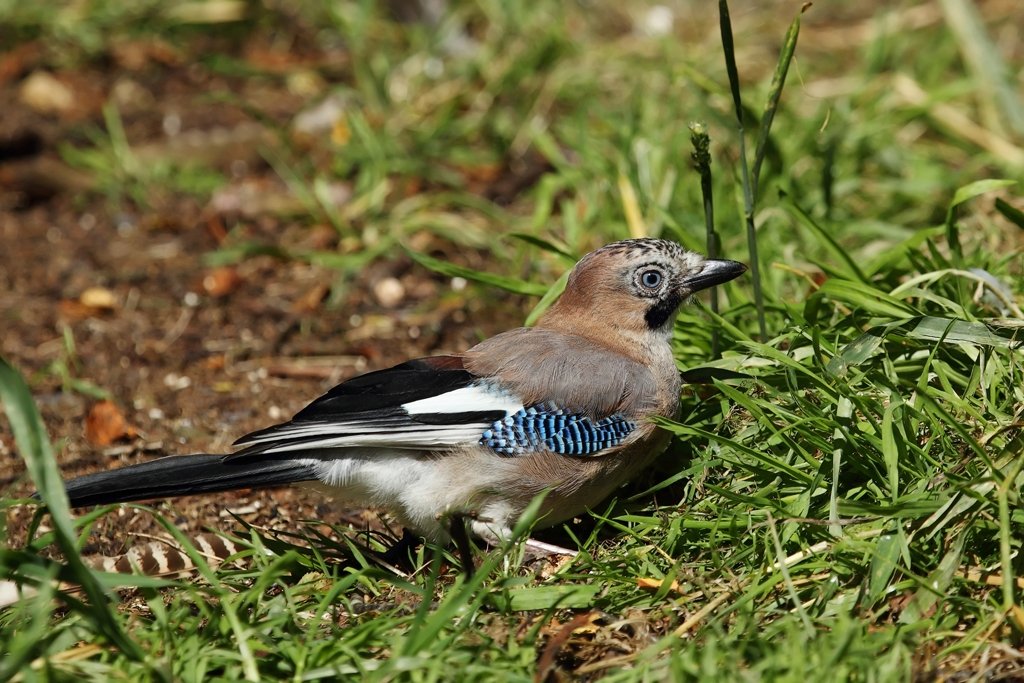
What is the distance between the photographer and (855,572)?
3051 millimetres

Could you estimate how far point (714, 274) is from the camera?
13.1 ft

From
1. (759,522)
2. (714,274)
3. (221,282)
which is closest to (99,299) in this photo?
(221,282)

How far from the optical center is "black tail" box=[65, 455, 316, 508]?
333 cm

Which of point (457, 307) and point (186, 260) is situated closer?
point (457, 307)

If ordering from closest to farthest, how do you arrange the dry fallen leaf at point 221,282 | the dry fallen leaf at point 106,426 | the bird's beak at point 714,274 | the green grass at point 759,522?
the green grass at point 759,522, the bird's beak at point 714,274, the dry fallen leaf at point 106,426, the dry fallen leaf at point 221,282

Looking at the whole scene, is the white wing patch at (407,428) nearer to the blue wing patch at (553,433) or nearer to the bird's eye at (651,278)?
the blue wing patch at (553,433)

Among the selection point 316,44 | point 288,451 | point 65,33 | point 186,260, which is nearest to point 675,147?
point 186,260

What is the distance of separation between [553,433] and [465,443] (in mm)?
274

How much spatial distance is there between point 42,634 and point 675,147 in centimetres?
398

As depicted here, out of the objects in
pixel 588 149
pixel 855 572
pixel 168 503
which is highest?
pixel 588 149

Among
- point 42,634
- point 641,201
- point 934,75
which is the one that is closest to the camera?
point 42,634

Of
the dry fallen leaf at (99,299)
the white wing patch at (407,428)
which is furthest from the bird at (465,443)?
the dry fallen leaf at (99,299)

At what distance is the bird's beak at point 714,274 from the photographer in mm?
3986

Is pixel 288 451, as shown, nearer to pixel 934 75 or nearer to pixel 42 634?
pixel 42 634
